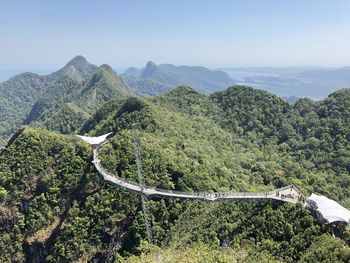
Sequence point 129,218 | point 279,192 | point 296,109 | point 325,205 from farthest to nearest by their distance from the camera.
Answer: point 296,109 → point 129,218 → point 279,192 → point 325,205

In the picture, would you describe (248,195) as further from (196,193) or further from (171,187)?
(171,187)

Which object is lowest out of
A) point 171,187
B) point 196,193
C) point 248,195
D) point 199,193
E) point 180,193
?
point 180,193

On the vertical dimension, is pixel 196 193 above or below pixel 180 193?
above

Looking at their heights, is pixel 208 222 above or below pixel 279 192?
below

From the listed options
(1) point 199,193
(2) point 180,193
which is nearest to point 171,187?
(2) point 180,193

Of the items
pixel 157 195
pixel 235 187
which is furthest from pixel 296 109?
pixel 157 195

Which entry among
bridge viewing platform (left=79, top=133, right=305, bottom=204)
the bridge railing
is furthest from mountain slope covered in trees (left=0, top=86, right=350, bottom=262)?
the bridge railing

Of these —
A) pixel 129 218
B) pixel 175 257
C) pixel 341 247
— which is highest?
pixel 341 247

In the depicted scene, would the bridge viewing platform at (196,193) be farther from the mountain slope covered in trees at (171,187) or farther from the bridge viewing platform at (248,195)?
the mountain slope covered in trees at (171,187)

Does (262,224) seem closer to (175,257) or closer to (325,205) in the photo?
(325,205)
